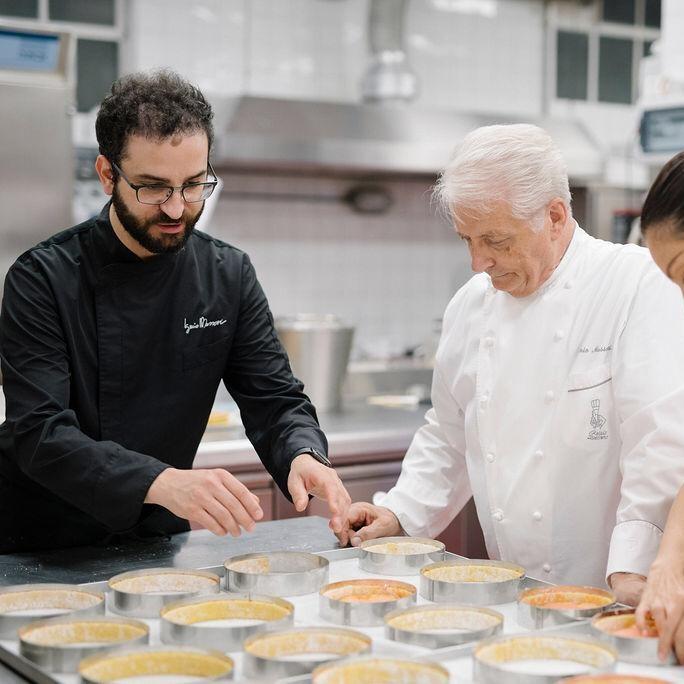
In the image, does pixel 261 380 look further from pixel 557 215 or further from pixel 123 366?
pixel 557 215

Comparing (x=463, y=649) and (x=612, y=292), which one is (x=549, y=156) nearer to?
(x=612, y=292)

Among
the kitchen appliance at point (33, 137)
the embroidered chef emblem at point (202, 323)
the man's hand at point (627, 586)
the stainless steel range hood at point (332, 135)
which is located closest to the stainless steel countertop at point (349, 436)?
the kitchen appliance at point (33, 137)

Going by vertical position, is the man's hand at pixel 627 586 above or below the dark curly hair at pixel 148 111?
below

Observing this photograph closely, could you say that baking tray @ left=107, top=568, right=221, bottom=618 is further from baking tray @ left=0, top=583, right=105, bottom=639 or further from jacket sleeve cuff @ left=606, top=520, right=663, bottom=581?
jacket sleeve cuff @ left=606, top=520, right=663, bottom=581

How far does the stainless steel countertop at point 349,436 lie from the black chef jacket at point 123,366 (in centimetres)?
108

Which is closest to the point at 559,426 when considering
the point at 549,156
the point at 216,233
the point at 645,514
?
the point at 645,514

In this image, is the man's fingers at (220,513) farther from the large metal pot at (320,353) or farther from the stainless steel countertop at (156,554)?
the large metal pot at (320,353)

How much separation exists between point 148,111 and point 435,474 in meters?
0.99

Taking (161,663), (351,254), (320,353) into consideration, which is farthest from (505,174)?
(351,254)

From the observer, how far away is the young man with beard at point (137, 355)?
1962mm

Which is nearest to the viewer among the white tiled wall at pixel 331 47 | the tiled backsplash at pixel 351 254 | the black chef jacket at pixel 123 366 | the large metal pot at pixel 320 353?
the black chef jacket at pixel 123 366

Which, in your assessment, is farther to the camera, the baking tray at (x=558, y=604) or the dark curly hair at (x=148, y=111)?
the dark curly hair at (x=148, y=111)

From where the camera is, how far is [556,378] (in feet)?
6.77

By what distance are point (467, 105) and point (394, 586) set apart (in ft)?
13.7
